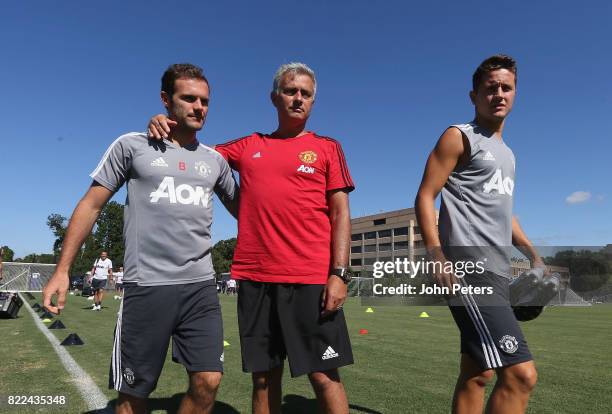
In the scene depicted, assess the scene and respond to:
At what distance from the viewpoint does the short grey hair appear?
310 cm

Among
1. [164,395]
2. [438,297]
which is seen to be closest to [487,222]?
[438,297]

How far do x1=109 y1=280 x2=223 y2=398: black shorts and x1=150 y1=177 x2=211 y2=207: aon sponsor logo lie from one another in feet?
1.64

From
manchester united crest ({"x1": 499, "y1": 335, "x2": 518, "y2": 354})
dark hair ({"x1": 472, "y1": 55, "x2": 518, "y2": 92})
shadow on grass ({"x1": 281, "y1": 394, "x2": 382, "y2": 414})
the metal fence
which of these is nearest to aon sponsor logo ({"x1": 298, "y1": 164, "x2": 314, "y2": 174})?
dark hair ({"x1": 472, "y1": 55, "x2": 518, "y2": 92})

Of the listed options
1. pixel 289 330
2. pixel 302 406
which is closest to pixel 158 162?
pixel 289 330

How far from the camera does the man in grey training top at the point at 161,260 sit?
276 centimetres

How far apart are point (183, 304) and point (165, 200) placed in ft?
2.03

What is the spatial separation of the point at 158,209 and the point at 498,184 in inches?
79.8

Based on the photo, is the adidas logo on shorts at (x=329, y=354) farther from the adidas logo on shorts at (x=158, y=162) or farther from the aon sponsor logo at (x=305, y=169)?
the adidas logo on shorts at (x=158, y=162)

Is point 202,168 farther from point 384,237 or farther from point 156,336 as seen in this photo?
point 384,237

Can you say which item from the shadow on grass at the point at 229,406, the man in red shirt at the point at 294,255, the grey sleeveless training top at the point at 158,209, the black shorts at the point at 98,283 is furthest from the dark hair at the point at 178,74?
the black shorts at the point at 98,283

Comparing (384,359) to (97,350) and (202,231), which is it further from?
(202,231)

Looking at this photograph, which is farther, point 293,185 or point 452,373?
point 452,373

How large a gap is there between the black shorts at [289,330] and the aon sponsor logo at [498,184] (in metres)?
1.16

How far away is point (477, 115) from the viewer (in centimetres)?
310
